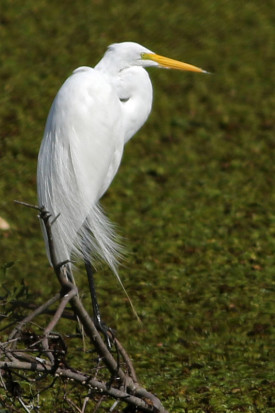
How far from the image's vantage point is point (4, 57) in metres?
7.68

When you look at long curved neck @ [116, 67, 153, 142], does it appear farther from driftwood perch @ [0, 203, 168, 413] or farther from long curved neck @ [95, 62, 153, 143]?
driftwood perch @ [0, 203, 168, 413]

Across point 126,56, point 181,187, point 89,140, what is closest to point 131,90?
point 126,56

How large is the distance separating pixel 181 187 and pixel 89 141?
8.62 ft

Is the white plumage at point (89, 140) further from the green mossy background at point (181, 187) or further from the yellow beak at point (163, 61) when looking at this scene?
the green mossy background at point (181, 187)

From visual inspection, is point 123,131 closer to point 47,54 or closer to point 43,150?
point 43,150

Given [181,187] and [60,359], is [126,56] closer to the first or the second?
[60,359]

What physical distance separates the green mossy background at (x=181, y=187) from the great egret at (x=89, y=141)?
643 mm

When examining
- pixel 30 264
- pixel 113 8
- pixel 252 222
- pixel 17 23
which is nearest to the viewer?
pixel 30 264

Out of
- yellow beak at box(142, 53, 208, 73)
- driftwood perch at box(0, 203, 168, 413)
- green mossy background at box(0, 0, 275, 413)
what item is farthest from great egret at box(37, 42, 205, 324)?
driftwood perch at box(0, 203, 168, 413)

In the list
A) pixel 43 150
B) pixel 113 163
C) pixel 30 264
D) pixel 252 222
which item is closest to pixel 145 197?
pixel 252 222

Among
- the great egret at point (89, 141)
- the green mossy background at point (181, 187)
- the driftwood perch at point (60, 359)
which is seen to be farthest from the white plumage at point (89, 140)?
the driftwood perch at point (60, 359)

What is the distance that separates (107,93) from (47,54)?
14.2 feet

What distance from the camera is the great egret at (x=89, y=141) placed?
358 centimetres

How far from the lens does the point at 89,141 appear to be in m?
3.71
